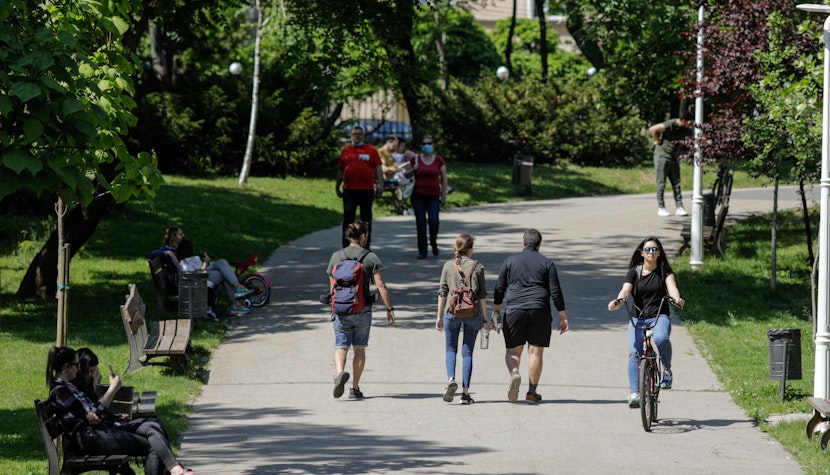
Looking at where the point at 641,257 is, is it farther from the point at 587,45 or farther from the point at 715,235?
the point at 587,45

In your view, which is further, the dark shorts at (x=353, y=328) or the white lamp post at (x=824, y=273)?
the dark shorts at (x=353, y=328)

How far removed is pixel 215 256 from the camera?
19.2 meters

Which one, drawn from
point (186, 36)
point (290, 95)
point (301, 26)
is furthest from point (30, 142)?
point (290, 95)

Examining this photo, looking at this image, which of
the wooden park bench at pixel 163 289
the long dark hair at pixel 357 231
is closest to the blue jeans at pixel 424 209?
the wooden park bench at pixel 163 289

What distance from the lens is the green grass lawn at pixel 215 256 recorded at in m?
11.3

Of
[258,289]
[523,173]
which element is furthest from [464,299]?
[523,173]

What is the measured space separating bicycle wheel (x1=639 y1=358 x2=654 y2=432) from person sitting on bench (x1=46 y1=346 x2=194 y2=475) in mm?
3846

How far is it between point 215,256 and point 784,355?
10.1m

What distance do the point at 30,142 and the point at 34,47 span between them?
2.81ft

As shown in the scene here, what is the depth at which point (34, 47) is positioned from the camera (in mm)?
8336

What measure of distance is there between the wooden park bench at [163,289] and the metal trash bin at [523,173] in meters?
15.4

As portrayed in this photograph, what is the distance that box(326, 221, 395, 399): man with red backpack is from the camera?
1141 centimetres

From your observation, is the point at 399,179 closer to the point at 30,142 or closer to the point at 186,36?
the point at 186,36

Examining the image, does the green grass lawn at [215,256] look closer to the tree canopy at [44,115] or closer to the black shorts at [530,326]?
the black shorts at [530,326]
